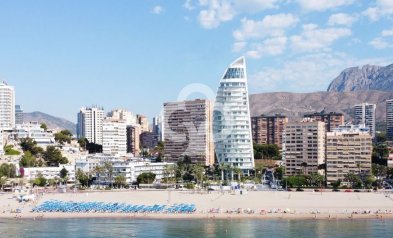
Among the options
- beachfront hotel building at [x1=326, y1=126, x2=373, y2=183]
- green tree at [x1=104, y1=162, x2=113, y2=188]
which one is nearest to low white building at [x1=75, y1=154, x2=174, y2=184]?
green tree at [x1=104, y1=162, x2=113, y2=188]

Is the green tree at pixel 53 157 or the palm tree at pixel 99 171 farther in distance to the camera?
the green tree at pixel 53 157

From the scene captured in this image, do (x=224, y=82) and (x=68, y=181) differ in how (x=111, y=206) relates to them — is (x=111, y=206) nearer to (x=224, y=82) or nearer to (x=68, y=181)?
(x=68, y=181)

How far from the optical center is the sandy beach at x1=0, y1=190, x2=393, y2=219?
156 feet

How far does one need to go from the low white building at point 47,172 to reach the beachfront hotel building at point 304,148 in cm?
3140

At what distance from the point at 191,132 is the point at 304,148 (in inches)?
986

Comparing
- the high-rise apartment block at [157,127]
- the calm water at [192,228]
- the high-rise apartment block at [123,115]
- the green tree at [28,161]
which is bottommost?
the calm water at [192,228]

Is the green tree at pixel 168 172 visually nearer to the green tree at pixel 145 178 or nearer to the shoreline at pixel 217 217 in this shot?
the green tree at pixel 145 178

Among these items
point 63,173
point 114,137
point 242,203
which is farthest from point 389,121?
point 242,203

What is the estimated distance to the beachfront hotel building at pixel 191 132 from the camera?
96.9 m

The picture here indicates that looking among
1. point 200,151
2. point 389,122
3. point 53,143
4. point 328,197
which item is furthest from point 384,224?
point 389,122

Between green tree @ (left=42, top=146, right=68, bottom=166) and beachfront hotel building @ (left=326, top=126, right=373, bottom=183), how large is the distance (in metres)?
41.2

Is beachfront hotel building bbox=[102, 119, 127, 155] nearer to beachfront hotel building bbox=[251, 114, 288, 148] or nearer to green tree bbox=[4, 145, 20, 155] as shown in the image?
beachfront hotel building bbox=[251, 114, 288, 148]

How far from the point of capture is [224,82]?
278 ft

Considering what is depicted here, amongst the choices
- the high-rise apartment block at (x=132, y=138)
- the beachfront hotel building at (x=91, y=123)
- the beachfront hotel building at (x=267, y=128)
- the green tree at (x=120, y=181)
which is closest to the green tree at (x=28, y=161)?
the green tree at (x=120, y=181)
